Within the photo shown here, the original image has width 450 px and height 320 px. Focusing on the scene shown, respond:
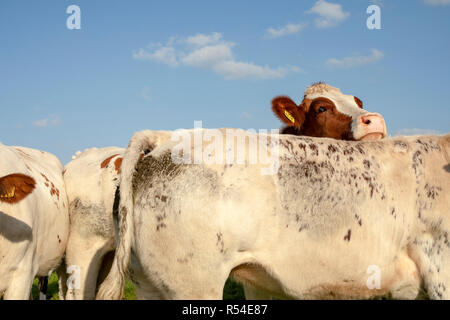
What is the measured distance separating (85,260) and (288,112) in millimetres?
3775

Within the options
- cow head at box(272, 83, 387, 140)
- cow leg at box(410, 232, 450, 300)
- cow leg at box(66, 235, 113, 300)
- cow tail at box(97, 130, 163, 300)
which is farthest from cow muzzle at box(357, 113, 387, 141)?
cow leg at box(66, 235, 113, 300)

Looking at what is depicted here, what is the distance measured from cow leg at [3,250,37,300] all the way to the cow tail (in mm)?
1957

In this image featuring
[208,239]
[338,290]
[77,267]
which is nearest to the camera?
[208,239]

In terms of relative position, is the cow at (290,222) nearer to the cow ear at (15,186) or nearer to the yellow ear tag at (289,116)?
the cow ear at (15,186)

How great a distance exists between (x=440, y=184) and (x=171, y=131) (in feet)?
8.68

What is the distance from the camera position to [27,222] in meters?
5.42

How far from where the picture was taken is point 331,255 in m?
4.08

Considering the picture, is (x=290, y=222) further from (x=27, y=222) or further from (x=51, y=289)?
(x=51, y=289)

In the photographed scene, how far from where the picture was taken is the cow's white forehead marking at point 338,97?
6801 millimetres

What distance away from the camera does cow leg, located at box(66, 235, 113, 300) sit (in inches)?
256

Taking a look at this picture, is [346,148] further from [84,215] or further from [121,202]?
[84,215]

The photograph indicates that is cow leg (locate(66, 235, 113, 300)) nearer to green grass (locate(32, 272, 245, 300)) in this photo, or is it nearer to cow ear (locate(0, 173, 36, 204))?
cow ear (locate(0, 173, 36, 204))

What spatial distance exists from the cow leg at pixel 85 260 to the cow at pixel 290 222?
2.74 meters
